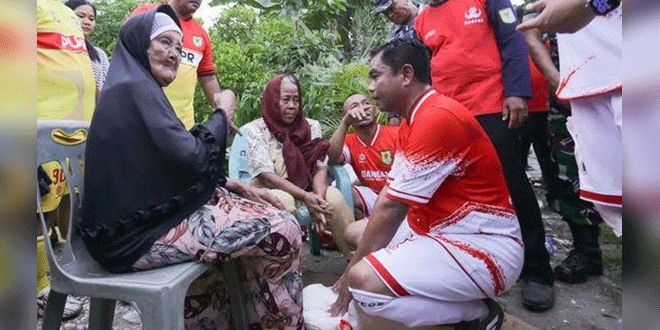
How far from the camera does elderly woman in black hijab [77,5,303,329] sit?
172 cm

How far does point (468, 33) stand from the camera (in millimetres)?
2654

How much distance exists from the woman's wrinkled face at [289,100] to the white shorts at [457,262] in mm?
1444

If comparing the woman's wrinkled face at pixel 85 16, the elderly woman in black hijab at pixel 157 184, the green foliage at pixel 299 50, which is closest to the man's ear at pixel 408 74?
the elderly woman in black hijab at pixel 157 184

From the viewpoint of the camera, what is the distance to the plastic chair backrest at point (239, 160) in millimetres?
Result: 3188

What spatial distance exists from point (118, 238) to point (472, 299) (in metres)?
1.29

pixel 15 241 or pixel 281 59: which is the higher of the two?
pixel 15 241

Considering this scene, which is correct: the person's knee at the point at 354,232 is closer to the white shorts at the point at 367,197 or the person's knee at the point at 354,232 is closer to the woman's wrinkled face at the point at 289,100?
the white shorts at the point at 367,197

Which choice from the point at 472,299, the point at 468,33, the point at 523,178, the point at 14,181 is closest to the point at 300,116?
the point at 468,33

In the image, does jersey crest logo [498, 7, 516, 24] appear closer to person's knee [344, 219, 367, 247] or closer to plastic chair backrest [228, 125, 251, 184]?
person's knee [344, 219, 367, 247]

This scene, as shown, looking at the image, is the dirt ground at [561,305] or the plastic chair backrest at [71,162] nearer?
the plastic chair backrest at [71,162]

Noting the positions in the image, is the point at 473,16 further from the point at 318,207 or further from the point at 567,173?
the point at 318,207

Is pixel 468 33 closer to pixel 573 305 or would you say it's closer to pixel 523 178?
pixel 523 178

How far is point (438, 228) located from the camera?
6.49ft

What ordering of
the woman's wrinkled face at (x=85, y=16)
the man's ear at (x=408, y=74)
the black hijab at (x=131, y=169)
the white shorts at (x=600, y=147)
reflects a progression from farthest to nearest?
the woman's wrinkled face at (x=85, y=16) → the man's ear at (x=408, y=74) → the black hijab at (x=131, y=169) → the white shorts at (x=600, y=147)
